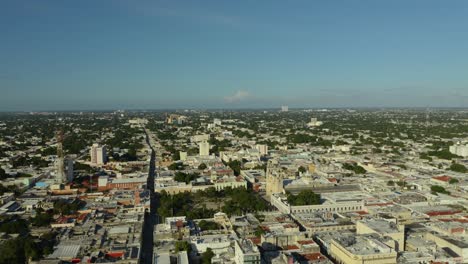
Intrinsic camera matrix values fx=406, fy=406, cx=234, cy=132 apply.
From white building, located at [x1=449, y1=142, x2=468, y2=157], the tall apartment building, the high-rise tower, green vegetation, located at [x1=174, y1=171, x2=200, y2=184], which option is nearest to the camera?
the high-rise tower

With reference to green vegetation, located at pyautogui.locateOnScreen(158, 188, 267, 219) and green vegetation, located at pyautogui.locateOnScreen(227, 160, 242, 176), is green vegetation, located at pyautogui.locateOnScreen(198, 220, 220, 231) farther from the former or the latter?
green vegetation, located at pyautogui.locateOnScreen(227, 160, 242, 176)

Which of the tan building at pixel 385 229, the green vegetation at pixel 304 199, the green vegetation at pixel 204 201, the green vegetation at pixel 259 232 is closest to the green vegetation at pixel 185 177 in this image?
the green vegetation at pixel 204 201

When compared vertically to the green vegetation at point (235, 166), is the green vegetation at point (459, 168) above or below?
above

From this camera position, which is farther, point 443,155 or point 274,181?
point 443,155

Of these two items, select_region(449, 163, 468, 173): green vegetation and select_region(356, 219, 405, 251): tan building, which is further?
select_region(449, 163, 468, 173): green vegetation

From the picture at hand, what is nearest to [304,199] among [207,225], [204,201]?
[204,201]

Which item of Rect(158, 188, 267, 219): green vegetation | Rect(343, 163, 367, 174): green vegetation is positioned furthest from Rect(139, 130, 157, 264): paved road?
Rect(343, 163, 367, 174): green vegetation

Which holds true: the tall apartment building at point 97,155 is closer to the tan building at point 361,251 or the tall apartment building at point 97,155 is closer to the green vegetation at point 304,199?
the green vegetation at point 304,199

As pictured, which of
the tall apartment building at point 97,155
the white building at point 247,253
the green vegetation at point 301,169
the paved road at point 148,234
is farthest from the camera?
the tall apartment building at point 97,155

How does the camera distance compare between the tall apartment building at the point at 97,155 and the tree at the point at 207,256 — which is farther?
the tall apartment building at the point at 97,155

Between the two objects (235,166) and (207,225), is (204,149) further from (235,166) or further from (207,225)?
(207,225)

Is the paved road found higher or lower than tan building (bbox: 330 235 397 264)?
lower

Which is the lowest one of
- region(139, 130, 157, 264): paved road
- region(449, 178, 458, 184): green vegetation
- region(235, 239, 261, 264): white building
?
region(139, 130, 157, 264): paved road

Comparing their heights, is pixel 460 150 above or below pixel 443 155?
above
